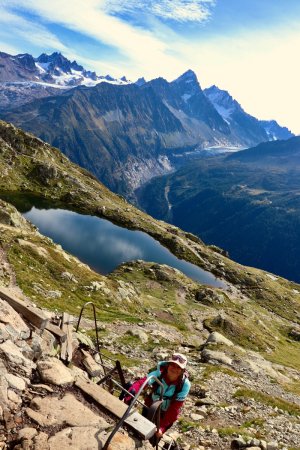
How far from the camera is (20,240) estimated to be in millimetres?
56125

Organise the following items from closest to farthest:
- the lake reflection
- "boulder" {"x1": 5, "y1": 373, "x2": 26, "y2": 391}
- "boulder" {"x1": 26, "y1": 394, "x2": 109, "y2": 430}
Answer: "boulder" {"x1": 26, "y1": 394, "x2": 109, "y2": 430} < "boulder" {"x1": 5, "y1": 373, "x2": 26, "y2": 391} < the lake reflection

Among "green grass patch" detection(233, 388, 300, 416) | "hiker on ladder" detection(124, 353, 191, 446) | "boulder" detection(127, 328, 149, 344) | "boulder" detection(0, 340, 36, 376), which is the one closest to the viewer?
"boulder" detection(0, 340, 36, 376)

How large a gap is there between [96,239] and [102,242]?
113 inches

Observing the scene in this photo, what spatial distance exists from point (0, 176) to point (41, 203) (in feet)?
70.0

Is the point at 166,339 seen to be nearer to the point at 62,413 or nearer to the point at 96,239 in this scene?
the point at 62,413

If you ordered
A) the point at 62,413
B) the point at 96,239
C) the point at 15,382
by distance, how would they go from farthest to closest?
the point at 96,239, the point at 15,382, the point at 62,413

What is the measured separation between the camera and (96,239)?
454ft

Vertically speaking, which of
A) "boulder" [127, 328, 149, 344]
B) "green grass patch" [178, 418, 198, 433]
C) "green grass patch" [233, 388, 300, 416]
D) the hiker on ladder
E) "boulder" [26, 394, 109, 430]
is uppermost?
the hiker on ladder

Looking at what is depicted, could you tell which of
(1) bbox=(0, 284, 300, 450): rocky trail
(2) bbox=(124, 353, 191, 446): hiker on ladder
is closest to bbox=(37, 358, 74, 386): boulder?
(1) bbox=(0, 284, 300, 450): rocky trail

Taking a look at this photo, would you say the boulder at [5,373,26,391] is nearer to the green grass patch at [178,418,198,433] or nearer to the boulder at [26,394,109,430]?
the boulder at [26,394,109,430]

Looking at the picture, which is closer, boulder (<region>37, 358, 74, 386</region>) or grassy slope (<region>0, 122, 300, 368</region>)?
boulder (<region>37, 358, 74, 386</region>)

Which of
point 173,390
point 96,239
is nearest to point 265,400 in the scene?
point 173,390

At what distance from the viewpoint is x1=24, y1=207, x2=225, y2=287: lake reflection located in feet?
389

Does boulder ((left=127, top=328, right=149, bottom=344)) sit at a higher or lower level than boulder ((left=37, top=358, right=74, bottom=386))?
lower
